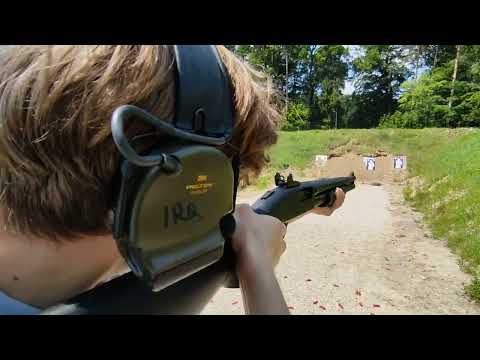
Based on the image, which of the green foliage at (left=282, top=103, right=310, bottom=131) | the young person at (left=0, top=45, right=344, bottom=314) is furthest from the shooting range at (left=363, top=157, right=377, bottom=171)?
the young person at (left=0, top=45, right=344, bottom=314)

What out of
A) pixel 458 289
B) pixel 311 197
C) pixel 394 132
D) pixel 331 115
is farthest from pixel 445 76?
pixel 311 197

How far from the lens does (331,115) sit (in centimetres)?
1911

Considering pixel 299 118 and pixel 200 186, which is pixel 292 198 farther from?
pixel 299 118

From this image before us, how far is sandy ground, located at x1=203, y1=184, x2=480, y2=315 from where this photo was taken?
289 cm

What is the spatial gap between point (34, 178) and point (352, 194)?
853cm

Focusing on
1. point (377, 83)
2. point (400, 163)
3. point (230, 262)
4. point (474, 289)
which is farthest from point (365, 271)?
point (377, 83)

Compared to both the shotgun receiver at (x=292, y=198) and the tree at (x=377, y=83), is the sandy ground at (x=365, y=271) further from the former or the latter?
the tree at (x=377, y=83)

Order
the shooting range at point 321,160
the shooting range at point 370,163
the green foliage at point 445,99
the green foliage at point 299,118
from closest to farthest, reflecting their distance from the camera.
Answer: the shooting range at point 370,163 < the green foliage at point 445,99 < the shooting range at point 321,160 < the green foliage at point 299,118

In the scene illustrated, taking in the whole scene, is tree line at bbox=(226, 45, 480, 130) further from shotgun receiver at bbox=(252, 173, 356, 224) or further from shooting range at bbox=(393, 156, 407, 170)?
shotgun receiver at bbox=(252, 173, 356, 224)

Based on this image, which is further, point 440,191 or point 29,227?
point 440,191

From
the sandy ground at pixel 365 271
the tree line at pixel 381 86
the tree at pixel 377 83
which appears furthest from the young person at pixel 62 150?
the tree at pixel 377 83

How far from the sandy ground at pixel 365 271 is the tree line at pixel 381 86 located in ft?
23.3

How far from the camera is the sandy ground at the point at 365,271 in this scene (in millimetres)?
2895
